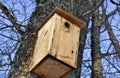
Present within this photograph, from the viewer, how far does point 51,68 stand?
1.97 metres

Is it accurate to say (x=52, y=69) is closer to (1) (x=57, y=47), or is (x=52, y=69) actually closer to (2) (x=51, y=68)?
(2) (x=51, y=68)

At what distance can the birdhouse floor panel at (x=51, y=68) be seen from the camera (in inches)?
74.1

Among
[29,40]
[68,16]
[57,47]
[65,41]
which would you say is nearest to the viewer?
[57,47]

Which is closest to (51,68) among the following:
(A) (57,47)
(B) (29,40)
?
(A) (57,47)

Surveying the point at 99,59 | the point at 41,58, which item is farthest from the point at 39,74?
the point at 99,59

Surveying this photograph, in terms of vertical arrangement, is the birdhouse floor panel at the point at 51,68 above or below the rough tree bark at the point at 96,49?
below

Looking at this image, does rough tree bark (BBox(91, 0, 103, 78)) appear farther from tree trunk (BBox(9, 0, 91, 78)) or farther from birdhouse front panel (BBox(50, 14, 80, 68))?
birdhouse front panel (BBox(50, 14, 80, 68))

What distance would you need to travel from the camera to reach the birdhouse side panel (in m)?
1.94

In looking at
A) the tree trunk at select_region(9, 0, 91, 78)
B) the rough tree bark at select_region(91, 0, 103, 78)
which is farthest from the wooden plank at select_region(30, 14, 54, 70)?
the rough tree bark at select_region(91, 0, 103, 78)

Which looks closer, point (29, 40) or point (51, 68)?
point (51, 68)

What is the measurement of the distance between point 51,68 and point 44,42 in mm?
199

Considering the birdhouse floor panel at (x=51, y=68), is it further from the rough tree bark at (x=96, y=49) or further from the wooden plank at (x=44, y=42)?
the rough tree bark at (x=96, y=49)

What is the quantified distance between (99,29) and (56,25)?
8.76 feet

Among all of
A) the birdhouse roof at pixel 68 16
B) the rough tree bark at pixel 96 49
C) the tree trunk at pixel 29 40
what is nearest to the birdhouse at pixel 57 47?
the birdhouse roof at pixel 68 16
